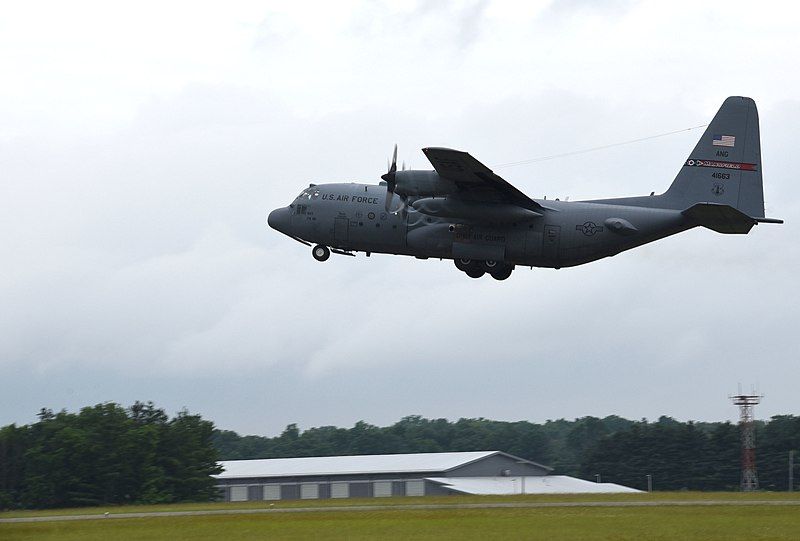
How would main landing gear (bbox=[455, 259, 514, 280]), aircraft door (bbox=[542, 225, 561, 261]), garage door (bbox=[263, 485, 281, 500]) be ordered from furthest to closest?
garage door (bbox=[263, 485, 281, 500])
main landing gear (bbox=[455, 259, 514, 280])
aircraft door (bbox=[542, 225, 561, 261])

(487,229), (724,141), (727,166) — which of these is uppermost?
(724,141)

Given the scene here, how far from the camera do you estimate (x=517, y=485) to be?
61594mm

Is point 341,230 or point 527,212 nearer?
point 527,212

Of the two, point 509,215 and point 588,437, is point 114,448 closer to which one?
point 509,215

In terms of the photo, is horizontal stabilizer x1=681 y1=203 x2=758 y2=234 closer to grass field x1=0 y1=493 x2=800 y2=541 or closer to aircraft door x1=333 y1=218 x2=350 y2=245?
grass field x1=0 y1=493 x2=800 y2=541

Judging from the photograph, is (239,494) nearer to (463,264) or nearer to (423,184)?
(463,264)

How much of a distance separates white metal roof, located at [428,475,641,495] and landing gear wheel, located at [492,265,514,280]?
18901mm

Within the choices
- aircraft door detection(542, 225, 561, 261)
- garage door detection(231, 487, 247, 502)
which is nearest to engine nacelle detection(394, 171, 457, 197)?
aircraft door detection(542, 225, 561, 261)

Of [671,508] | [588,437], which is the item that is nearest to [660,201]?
[671,508]

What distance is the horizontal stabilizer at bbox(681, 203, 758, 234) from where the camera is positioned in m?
36.4

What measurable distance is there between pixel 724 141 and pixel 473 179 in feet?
30.8

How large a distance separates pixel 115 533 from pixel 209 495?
34286mm

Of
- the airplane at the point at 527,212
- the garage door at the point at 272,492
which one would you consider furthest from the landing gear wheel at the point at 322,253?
the garage door at the point at 272,492

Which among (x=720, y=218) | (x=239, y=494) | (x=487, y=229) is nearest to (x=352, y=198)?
(x=487, y=229)
